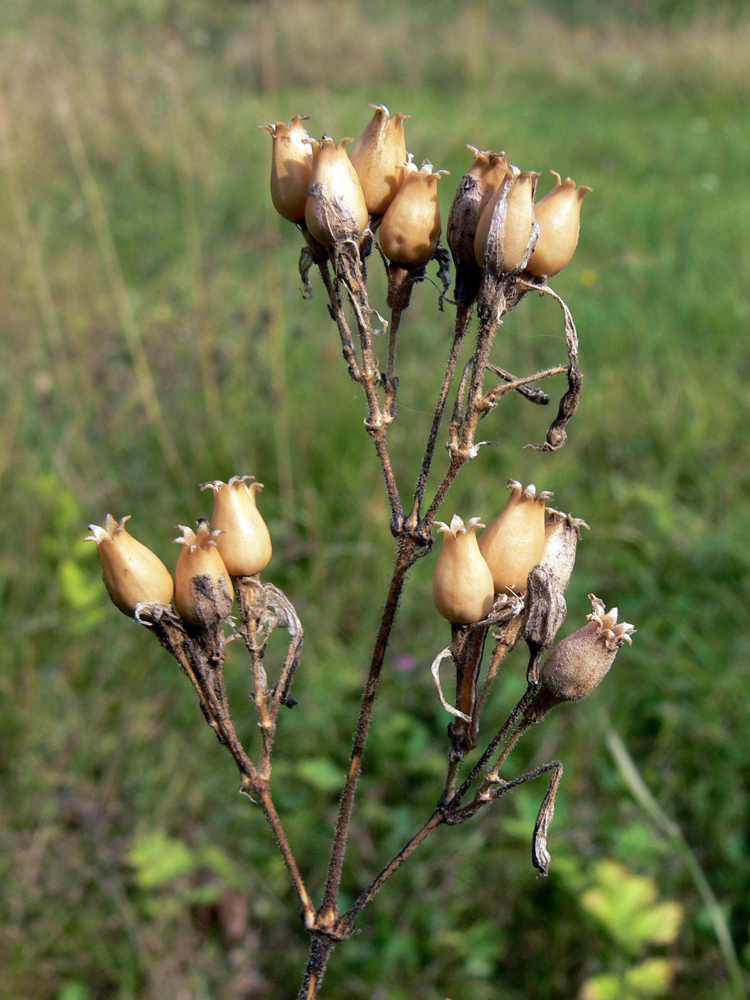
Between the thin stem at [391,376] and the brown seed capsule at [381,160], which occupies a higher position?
the brown seed capsule at [381,160]

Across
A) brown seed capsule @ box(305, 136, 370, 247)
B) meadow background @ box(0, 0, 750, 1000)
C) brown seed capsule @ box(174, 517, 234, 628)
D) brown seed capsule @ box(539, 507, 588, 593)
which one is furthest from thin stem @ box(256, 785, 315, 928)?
meadow background @ box(0, 0, 750, 1000)

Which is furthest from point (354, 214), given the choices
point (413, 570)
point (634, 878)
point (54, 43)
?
point (54, 43)

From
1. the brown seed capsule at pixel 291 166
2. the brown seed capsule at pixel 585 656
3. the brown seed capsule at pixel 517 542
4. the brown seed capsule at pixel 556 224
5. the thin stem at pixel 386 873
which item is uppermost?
the brown seed capsule at pixel 291 166

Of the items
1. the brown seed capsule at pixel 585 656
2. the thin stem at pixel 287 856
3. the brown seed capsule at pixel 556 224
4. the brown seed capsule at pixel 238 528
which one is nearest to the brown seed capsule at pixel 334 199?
the brown seed capsule at pixel 556 224

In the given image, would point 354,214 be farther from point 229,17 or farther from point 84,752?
point 229,17

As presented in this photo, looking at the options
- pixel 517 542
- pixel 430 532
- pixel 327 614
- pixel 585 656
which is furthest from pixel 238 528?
pixel 327 614

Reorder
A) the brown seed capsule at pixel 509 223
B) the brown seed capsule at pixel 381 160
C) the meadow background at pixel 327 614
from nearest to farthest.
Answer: the brown seed capsule at pixel 509 223, the brown seed capsule at pixel 381 160, the meadow background at pixel 327 614

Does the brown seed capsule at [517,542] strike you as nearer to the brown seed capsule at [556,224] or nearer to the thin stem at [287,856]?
the brown seed capsule at [556,224]

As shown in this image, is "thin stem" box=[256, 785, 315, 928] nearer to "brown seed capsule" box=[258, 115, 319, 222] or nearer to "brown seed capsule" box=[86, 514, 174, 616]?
"brown seed capsule" box=[86, 514, 174, 616]
